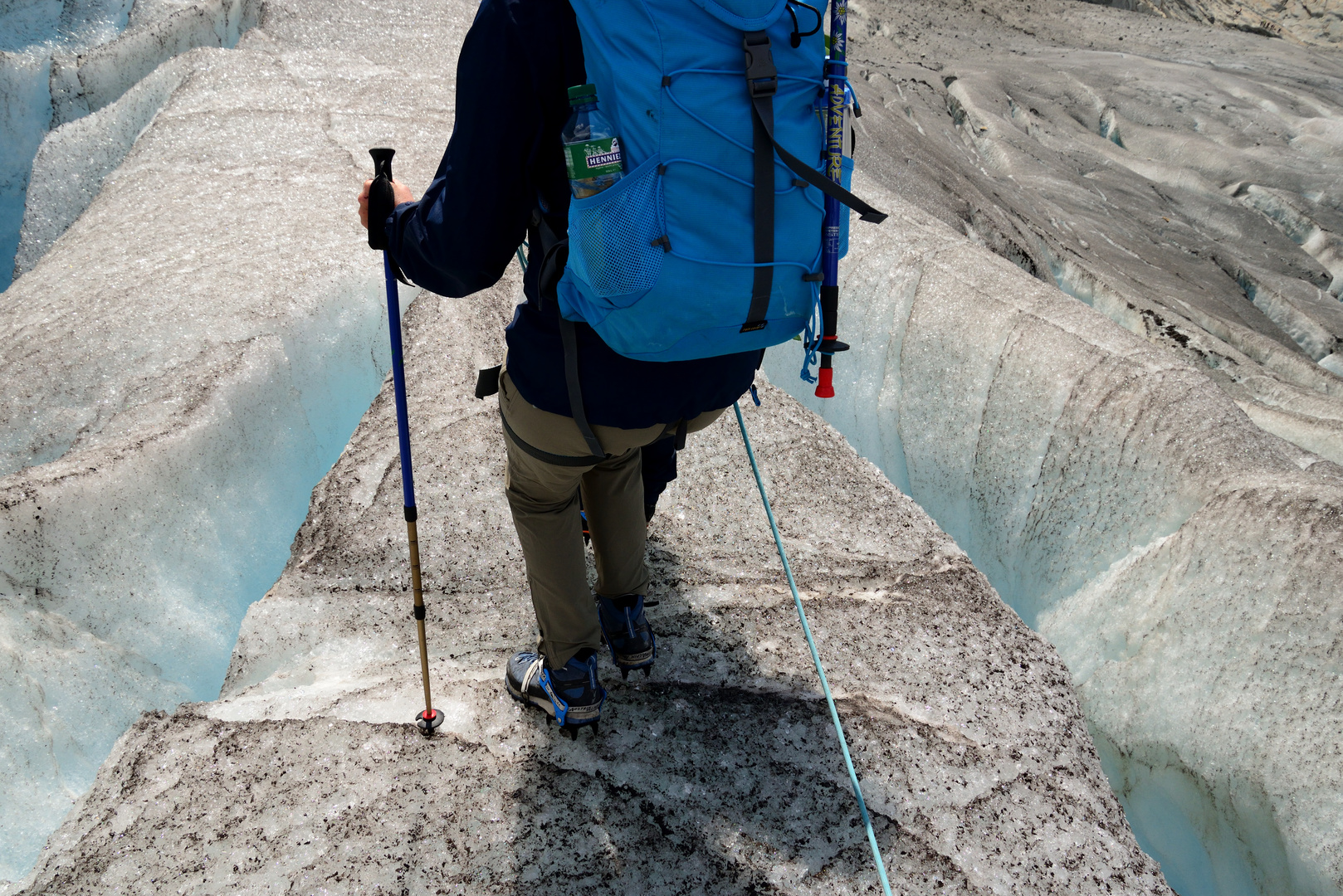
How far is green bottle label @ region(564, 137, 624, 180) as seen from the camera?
1405 mm

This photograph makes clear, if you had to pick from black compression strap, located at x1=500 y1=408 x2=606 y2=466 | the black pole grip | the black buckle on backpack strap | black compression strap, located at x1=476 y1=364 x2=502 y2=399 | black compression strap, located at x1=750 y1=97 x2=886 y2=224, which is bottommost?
black compression strap, located at x1=500 y1=408 x2=606 y2=466

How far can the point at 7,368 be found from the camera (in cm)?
322

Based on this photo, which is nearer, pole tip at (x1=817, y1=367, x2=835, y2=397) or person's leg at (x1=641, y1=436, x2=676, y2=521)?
pole tip at (x1=817, y1=367, x2=835, y2=397)

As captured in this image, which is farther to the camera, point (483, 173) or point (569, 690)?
point (569, 690)

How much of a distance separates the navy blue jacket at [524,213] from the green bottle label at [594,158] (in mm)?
130

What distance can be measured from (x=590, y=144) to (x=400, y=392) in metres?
0.95

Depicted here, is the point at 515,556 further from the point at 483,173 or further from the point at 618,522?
the point at 483,173

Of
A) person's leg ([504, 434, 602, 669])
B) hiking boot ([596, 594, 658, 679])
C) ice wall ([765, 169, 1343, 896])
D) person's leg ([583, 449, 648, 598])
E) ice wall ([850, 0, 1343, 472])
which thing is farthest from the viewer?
ice wall ([850, 0, 1343, 472])

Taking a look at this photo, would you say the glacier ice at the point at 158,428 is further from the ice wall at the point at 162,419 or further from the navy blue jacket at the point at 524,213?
the navy blue jacket at the point at 524,213

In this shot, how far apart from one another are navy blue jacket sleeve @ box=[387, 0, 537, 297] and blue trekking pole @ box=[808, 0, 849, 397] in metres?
0.54

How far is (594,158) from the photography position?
1.41m

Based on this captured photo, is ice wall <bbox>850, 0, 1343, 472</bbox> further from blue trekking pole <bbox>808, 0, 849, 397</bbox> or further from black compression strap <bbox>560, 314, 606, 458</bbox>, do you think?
black compression strap <bbox>560, 314, 606, 458</bbox>

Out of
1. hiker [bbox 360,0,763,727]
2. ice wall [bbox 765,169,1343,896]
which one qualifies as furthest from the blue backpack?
ice wall [bbox 765,169,1343,896]

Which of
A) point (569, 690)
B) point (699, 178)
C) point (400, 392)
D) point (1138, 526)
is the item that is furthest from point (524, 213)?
point (1138, 526)
